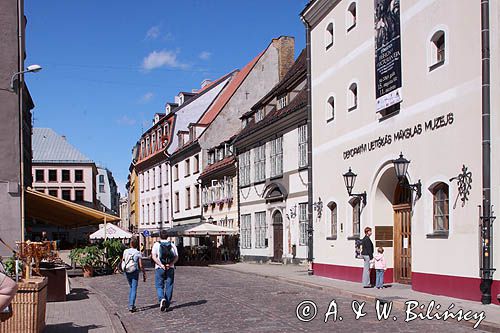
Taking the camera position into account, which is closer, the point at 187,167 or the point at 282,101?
the point at 282,101

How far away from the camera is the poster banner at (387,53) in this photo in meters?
17.8

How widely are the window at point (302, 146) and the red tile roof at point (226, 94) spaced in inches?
669

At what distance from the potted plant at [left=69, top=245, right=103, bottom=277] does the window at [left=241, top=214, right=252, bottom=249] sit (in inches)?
398

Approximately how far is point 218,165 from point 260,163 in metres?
8.34

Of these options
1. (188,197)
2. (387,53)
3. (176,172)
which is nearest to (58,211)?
(387,53)

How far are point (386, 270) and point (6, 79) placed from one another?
1296 cm

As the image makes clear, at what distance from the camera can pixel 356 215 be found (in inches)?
830

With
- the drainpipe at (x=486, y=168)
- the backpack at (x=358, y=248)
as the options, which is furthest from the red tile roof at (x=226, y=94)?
the drainpipe at (x=486, y=168)

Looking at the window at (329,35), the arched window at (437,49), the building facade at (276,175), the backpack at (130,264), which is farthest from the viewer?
the building facade at (276,175)

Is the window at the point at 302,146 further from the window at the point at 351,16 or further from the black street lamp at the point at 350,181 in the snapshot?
the black street lamp at the point at 350,181

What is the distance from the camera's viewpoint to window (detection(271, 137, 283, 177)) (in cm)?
3165

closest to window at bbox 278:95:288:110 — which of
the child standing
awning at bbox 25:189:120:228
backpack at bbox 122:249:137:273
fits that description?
awning at bbox 25:189:120:228

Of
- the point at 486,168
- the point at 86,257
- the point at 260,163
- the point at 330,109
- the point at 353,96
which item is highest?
the point at 353,96

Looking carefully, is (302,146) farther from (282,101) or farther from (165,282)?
(165,282)
